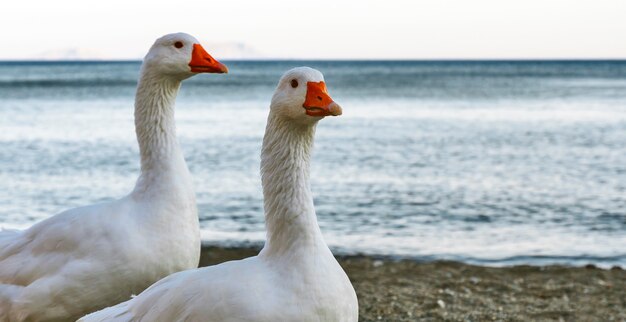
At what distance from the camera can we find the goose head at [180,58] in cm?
664

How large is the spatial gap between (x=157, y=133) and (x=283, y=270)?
8.03 feet

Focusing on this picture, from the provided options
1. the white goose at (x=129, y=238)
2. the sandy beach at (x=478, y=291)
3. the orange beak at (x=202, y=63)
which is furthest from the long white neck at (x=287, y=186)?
the sandy beach at (x=478, y=291)

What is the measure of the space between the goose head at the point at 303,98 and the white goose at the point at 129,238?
166 centimetres

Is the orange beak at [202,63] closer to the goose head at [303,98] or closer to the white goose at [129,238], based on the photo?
the white goose at [129,238]

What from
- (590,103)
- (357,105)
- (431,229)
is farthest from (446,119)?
(431,229)

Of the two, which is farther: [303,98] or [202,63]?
[202,63]

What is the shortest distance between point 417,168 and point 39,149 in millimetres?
15241

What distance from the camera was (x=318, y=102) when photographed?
4.71 metres

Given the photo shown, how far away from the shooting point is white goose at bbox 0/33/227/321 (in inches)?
238

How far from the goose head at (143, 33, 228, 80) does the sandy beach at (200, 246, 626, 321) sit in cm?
434

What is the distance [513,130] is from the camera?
142ft

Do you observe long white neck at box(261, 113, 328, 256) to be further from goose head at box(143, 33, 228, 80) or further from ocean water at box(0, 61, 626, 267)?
ocean water at box(0, 61, 626, 267)

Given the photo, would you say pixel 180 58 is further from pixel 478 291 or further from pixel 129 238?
pixel 478 291

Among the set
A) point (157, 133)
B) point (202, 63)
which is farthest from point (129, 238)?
point (202, 63)
